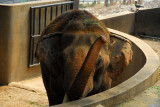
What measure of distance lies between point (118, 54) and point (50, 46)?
121cm

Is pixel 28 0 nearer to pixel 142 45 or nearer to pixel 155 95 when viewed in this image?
pixel 142 45

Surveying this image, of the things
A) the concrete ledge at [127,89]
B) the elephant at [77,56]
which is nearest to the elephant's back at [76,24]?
the elephant at [77,56]

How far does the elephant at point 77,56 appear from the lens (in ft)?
16.1

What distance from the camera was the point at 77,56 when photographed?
516 cm

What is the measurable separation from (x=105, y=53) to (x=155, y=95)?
0.91 metres

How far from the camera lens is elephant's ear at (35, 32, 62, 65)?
5805 millimetres

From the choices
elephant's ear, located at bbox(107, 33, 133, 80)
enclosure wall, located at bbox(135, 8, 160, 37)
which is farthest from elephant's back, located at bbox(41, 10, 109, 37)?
enclosure wall, located at bbox(135, 8, 160, 37)

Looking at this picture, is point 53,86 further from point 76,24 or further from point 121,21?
point 121,21

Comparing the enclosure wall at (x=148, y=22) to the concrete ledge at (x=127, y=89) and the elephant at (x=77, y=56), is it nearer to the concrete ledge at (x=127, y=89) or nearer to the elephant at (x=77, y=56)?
the concrete ledge at (x=127, y=89)

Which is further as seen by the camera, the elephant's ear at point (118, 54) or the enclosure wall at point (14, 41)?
the enclosure wall at point (14, 41)

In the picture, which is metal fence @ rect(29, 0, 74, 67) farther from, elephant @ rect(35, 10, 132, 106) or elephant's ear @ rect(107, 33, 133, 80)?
elephant's ear @ rect(107, 33, 133, 80)

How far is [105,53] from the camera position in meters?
5.80

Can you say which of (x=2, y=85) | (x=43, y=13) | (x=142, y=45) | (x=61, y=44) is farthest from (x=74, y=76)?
(x=43, y=13)

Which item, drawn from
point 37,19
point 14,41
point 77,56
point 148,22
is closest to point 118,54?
point 77,56
